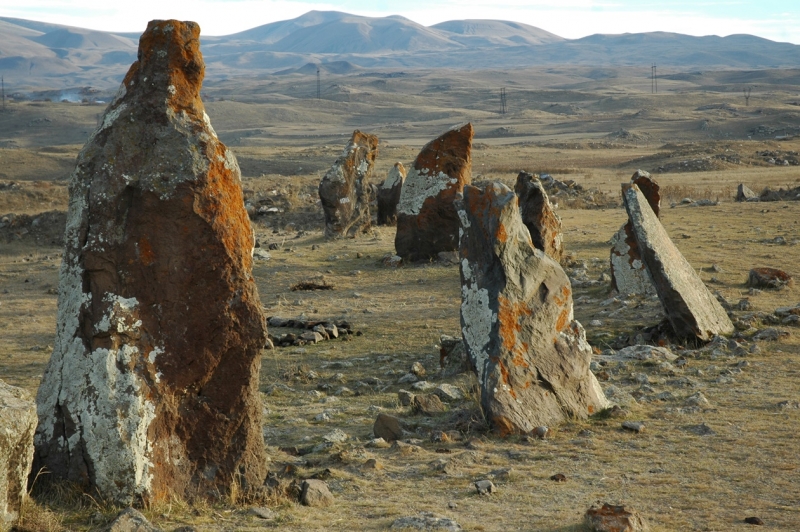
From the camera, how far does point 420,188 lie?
1720 centimetres

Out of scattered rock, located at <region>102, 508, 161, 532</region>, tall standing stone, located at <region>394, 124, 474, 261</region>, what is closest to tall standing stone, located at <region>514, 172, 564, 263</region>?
tall standing stone, located at <region>394, 124, 474, 261</region>

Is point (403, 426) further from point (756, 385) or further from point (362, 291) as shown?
point (362, 291)

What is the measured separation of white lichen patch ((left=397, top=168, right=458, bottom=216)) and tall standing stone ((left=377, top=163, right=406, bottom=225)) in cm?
364

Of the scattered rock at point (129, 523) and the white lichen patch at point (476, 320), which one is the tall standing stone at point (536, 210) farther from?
the scattered rock at point (129, 523)

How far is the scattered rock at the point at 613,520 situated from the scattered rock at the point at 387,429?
231 cm

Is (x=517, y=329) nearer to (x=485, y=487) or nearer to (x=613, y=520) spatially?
(x=485, y=487)

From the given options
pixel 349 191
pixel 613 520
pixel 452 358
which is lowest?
pixel 452 358

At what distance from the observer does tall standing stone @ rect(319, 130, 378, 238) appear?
20.1 m

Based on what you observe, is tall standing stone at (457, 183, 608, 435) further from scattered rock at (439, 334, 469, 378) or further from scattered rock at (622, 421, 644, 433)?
scattered rock at (439, 334, 469, 378)

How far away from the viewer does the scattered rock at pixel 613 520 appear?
5.02m

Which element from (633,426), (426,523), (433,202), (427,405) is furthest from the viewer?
(433,202)

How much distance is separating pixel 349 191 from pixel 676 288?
11.6m

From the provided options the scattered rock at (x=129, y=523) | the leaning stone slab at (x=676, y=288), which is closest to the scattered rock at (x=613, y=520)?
the scattered rock at (x=129, y=523)

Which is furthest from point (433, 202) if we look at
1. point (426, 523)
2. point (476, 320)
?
point (426, 523)
